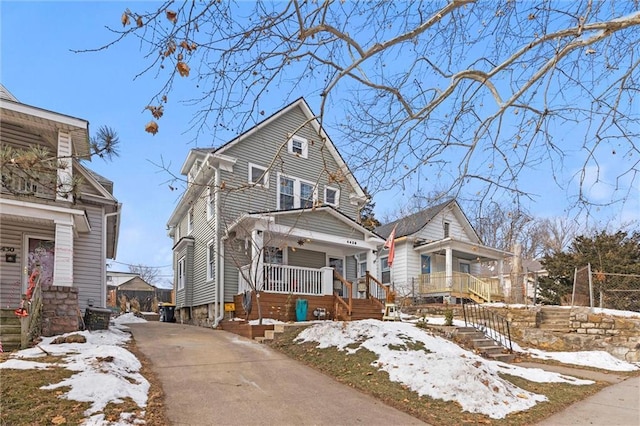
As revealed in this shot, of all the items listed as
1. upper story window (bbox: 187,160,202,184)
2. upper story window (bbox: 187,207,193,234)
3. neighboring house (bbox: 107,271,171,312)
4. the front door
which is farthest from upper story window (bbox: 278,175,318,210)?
neighboring house (bbox: 107,271,171,312)

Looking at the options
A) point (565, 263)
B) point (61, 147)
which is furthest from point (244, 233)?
point (565, 263)

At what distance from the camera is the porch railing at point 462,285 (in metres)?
21.1

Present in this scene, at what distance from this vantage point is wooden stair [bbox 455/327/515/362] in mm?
10305

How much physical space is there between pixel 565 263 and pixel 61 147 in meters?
18.6

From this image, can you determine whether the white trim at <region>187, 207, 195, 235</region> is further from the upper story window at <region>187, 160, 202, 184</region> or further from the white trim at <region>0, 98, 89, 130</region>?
the white trim at <region>0, 98, 89, 130</region>

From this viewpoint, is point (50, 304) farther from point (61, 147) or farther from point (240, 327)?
point (240, 327)

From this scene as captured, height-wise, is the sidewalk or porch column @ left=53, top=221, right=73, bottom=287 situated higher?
→ porch column @ left=53, top=221, right=73, bottom=287

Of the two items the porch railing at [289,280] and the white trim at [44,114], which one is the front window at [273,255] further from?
the white trim at [44,114]

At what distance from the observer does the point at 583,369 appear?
10000 millimetres

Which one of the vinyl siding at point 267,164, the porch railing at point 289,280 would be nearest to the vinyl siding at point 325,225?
the vinyl siding at point 267,164

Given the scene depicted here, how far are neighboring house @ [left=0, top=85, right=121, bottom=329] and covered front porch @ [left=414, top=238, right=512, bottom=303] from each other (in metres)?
14.8

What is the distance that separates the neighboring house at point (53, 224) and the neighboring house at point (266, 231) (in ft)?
9.84

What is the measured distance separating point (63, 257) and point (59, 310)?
1.23 metres

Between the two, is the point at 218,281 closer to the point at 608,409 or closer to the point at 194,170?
the point at 194,170
